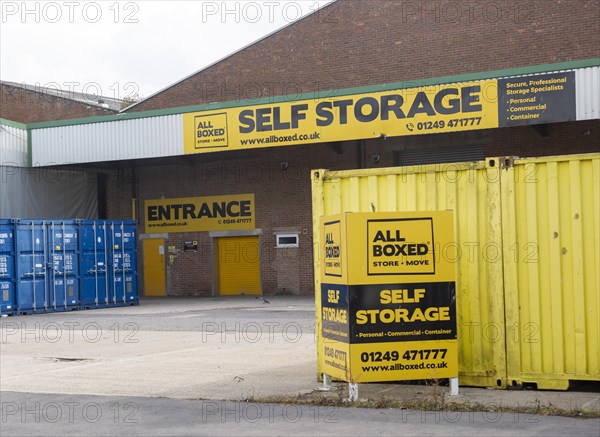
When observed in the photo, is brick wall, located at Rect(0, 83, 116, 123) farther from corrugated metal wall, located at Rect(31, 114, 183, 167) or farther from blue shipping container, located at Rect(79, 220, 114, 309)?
blue shipping container, located at Rect(79, 220, 114, 309)

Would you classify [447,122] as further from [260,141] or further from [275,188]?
[275,188]

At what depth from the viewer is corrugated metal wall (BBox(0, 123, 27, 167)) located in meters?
31.1

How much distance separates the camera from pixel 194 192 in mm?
34281

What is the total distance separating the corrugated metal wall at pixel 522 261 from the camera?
9930 millimetres

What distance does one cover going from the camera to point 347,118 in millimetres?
26953

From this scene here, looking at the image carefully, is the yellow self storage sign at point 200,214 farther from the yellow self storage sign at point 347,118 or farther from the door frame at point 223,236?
the yellow self storage sign at point 347,118

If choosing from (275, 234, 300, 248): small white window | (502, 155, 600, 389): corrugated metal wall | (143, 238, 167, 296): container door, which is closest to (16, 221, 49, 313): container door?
(143, 238, 167, 296): container door

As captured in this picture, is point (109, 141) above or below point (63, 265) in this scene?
above

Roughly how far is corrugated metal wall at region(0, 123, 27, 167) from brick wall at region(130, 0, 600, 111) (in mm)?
6032

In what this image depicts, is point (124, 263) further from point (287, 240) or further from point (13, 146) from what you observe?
point (13, 146)

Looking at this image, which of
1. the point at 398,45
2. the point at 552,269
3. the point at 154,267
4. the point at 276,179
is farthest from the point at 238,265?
the point at 552,269

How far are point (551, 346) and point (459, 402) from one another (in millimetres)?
1301

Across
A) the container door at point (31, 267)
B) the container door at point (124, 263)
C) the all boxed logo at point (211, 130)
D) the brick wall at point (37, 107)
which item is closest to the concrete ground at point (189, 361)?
the container door at point (31, 267)

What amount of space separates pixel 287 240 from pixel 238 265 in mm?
2370
